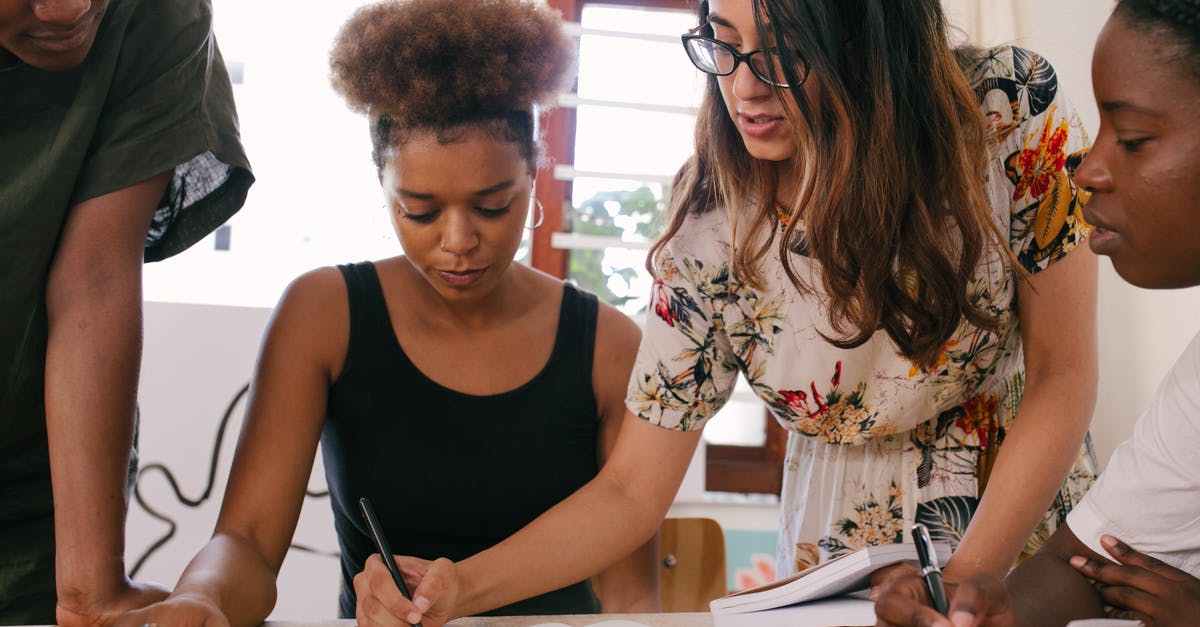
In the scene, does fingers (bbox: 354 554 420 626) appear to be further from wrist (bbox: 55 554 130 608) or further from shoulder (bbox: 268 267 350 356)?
shoulder (bbox: 268 267 350 356)

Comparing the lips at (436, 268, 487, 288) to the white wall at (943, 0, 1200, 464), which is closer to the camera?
the lips at (436, 268, 487, 288)

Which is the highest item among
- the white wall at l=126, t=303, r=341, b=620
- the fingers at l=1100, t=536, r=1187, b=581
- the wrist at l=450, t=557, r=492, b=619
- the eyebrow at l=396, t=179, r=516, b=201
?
the eyebrow at l=396, t=179, r=516, b=201

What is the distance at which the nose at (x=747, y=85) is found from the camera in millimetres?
1057

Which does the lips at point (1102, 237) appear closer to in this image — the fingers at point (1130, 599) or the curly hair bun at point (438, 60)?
the fingers at point (1130, 599)

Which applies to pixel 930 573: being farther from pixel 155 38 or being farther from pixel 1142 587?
pixel 155 38

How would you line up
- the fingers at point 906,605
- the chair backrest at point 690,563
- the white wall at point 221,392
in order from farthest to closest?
1. the white wall at point 221,392
2. the chair backrest at point 690,563
3. the fingers at point 906,605

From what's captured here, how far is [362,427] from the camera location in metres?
1.37

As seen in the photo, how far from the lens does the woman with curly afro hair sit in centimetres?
132

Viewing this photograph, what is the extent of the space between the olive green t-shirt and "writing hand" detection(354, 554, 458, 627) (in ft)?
1.21

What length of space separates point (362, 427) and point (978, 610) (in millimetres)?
791

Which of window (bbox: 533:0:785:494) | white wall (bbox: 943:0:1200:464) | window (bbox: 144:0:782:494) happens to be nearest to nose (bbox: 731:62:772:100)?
window (bbox: 144:0:782:494)

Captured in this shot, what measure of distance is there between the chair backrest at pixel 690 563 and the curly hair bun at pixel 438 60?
2.36 feet

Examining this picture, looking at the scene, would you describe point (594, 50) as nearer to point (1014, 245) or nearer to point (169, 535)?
point (169, 535)

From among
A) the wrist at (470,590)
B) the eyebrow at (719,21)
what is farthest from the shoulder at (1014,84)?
the wrist at (470,590)
